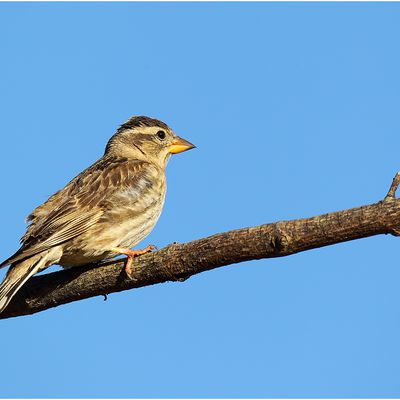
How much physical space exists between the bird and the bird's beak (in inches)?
30.9

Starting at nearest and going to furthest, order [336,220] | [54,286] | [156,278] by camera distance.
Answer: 1. [336,220]
2. [156,278]
3. [54,286]

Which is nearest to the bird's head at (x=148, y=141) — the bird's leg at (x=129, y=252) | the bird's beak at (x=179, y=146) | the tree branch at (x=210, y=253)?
the bird's beak at (x=179, y=146)

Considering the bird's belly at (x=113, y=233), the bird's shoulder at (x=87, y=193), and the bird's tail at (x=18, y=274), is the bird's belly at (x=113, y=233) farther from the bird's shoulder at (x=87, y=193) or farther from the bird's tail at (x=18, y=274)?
the bird's tail at (x=18, y=274)

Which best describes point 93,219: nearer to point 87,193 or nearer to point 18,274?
point 87,193

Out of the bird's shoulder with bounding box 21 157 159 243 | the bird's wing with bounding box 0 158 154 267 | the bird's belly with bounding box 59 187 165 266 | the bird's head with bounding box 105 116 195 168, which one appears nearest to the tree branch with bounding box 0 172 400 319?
the bird's belly with bounding box 59 187 165 266

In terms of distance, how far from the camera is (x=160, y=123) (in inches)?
466

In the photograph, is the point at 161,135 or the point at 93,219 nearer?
the point at 93,219

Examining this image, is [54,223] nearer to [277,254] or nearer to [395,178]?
[277,254]

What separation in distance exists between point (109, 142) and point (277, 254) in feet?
18.8

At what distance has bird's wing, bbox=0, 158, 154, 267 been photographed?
8.86 m

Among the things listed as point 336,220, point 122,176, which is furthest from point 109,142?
point 336,220

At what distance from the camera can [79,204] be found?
9.47m

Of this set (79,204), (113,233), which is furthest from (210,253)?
(79,204)

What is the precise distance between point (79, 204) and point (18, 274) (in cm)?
143
